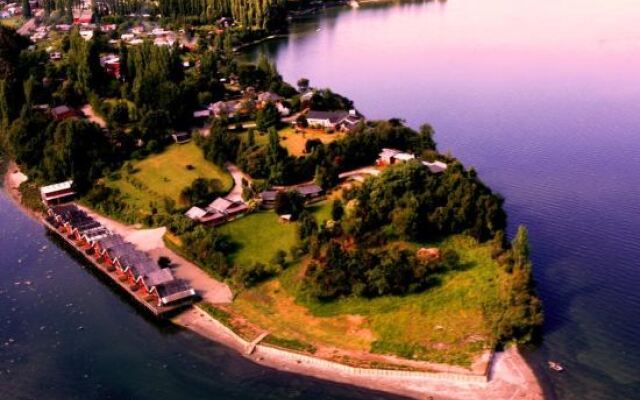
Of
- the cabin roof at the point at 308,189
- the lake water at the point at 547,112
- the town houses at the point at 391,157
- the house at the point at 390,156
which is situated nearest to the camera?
the lake water at the point at 547,112

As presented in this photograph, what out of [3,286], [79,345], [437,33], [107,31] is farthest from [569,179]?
[107,31]

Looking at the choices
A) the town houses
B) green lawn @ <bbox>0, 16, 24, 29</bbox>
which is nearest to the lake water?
the town houses

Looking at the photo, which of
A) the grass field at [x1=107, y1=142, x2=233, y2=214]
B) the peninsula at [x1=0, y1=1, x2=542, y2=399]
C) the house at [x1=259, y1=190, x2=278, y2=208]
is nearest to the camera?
the peninsula at [x1=0, y1=1, x2=542, y2=399]

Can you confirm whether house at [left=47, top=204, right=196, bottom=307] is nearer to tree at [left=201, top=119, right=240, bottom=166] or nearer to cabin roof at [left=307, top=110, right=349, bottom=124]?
tree at [left=201, top=119, right=240, bottom=166]

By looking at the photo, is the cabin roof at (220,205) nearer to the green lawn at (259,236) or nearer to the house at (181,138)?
the green lawn at (259,236)

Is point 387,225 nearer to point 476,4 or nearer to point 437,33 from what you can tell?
point 437,33

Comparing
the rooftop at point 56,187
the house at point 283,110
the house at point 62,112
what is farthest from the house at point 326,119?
the house at point 62,112
